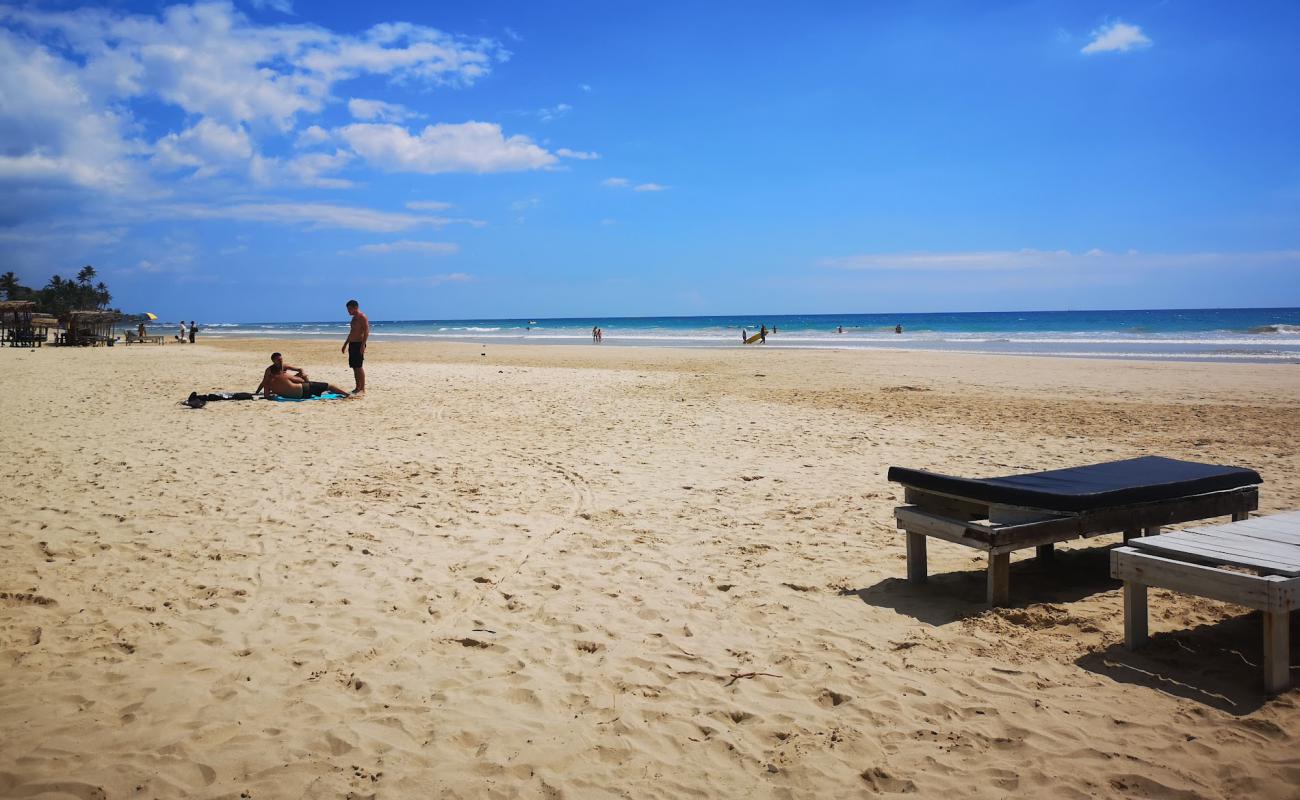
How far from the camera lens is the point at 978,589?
15.3 ft

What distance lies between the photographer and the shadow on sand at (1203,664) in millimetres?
3285

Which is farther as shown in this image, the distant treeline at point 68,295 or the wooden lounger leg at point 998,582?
the distant treeline at point 68,295

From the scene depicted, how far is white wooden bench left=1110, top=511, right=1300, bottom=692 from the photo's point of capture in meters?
3.15

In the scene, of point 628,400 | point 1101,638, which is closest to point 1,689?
point 1101,638

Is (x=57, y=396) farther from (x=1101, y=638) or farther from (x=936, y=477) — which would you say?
(x=1101, y=638)

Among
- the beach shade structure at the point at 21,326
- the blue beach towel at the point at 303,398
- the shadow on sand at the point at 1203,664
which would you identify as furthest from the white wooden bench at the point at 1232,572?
the beach shade structure at the point at 21,326

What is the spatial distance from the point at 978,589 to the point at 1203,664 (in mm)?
1257

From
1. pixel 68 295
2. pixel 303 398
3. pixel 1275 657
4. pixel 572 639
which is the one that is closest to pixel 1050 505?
pixel 1275 657

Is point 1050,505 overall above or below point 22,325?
below

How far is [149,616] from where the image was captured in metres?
4.11

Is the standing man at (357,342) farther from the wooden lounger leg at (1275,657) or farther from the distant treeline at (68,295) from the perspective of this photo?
the distant treeline at (68,295)

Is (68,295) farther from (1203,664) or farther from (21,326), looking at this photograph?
(1203,664)

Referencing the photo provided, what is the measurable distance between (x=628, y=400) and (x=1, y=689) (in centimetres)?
1140

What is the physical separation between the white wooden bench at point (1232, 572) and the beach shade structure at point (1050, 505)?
0.49 metres
